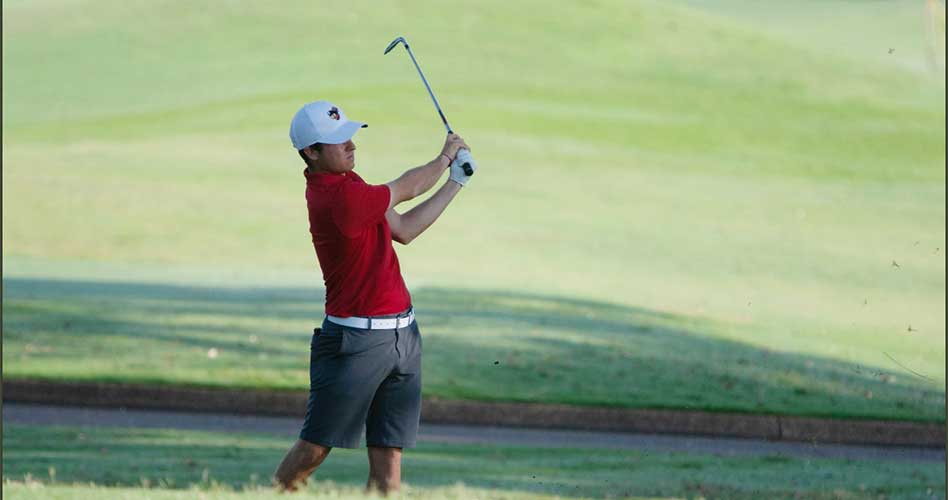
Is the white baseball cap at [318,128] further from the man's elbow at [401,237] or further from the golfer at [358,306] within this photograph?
the man's elbow at [401,237]

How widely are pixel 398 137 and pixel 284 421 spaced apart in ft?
86.6

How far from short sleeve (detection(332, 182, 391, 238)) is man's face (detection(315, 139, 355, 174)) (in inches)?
5.7

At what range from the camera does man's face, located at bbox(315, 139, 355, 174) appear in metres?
6.11

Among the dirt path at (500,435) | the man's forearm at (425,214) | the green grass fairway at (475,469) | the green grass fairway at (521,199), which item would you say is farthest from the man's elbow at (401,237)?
the green grass fairway at (521,199)

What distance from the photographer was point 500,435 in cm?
1175

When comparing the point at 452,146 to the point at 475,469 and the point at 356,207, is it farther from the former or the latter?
the point at 475,469

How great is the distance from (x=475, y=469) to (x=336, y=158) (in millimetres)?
4105

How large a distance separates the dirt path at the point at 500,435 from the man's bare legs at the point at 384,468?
4.92 meters

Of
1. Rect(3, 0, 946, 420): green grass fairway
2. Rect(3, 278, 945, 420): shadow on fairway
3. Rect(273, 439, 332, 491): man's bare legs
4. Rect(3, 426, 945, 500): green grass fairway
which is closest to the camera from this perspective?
Rect(273, 439, 332, 491): man's bare legs

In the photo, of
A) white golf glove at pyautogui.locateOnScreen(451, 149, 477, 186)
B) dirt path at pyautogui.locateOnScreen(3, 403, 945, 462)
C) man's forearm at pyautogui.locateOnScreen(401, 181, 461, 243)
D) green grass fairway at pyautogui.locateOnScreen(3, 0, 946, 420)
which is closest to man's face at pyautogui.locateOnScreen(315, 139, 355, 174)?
man's forearm at pyautogui.locateOnScreen(401, 181, 461, 243)

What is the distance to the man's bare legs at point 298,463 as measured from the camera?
6250 millimetres

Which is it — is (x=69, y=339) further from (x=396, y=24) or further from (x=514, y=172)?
(x=396, y=24)

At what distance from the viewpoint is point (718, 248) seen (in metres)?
25.3

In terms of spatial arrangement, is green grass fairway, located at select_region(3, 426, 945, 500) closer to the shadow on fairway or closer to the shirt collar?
the shadow on fairway
